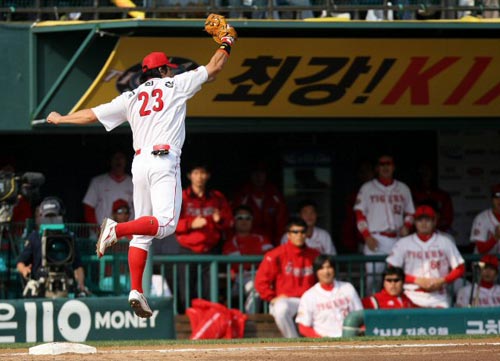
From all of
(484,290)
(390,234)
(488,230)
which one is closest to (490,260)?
(484,290)

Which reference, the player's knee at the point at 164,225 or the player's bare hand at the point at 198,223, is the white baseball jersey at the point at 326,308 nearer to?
the player's bare hand at the point at 198,223

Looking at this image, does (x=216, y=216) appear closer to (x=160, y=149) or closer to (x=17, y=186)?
(x=17, y=186)

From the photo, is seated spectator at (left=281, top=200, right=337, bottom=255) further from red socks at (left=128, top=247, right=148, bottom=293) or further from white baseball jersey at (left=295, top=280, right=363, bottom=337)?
red socks at (left=128, top=247, right=148, bottom=293)

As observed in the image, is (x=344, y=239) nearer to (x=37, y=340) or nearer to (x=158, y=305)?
(x=158, y=305)

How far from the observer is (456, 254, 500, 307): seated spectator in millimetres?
13617

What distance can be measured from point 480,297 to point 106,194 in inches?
161

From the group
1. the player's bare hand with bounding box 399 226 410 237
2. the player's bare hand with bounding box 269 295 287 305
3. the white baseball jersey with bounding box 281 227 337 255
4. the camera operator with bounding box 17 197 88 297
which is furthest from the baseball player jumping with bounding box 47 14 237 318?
the player's bare hand with bounding box 399 226 410 237

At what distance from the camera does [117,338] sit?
40.5 ft

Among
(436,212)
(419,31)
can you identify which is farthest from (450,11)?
(436,212)

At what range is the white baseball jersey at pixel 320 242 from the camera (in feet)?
46.1

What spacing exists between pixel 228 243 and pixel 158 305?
1.83 m

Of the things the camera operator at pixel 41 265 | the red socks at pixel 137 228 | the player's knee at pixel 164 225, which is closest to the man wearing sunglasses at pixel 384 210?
the camera operator at pixel 41 265

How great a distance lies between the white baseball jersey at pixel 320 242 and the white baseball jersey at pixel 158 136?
14.6 feet

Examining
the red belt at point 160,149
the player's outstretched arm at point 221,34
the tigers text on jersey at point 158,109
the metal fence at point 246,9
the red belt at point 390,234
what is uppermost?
the metal fence at point 246,9
